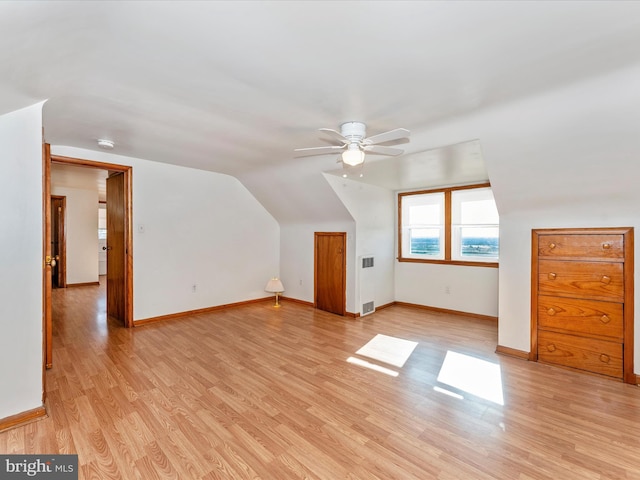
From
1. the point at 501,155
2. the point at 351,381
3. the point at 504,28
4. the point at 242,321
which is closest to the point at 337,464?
the point at 351,381

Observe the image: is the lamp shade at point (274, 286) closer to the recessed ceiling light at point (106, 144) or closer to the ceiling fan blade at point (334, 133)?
the recessed ceiling light at point (106, 144)

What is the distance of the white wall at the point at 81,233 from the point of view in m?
7.05

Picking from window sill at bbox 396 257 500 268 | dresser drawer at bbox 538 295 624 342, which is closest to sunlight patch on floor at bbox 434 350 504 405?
dresser drawer at bbox 538 295 624 342

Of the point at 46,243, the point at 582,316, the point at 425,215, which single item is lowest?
the point at 582,316

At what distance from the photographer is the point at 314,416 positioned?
85.7 inches

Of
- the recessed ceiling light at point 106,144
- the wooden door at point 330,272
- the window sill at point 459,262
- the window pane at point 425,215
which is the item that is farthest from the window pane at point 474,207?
the recessed ceiling light at point 106,144

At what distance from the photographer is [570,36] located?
150 cm

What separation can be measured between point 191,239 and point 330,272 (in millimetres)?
2310

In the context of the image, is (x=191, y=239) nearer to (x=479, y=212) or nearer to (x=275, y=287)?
(x=275, y=287)

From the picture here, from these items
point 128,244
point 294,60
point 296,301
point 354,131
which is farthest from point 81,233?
point 294,60

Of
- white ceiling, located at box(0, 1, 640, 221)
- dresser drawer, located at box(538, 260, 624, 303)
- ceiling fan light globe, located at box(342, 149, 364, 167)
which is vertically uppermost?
white ceiling, located at box(0, 1, 640, 221)

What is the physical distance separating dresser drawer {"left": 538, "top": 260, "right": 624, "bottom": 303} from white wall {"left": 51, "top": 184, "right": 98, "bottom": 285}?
352 inches

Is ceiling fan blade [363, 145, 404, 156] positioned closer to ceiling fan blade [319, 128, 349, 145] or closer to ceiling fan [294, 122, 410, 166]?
ceiling fan [294, 122, 410, 166]

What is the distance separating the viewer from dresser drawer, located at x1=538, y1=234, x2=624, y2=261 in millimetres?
2841
